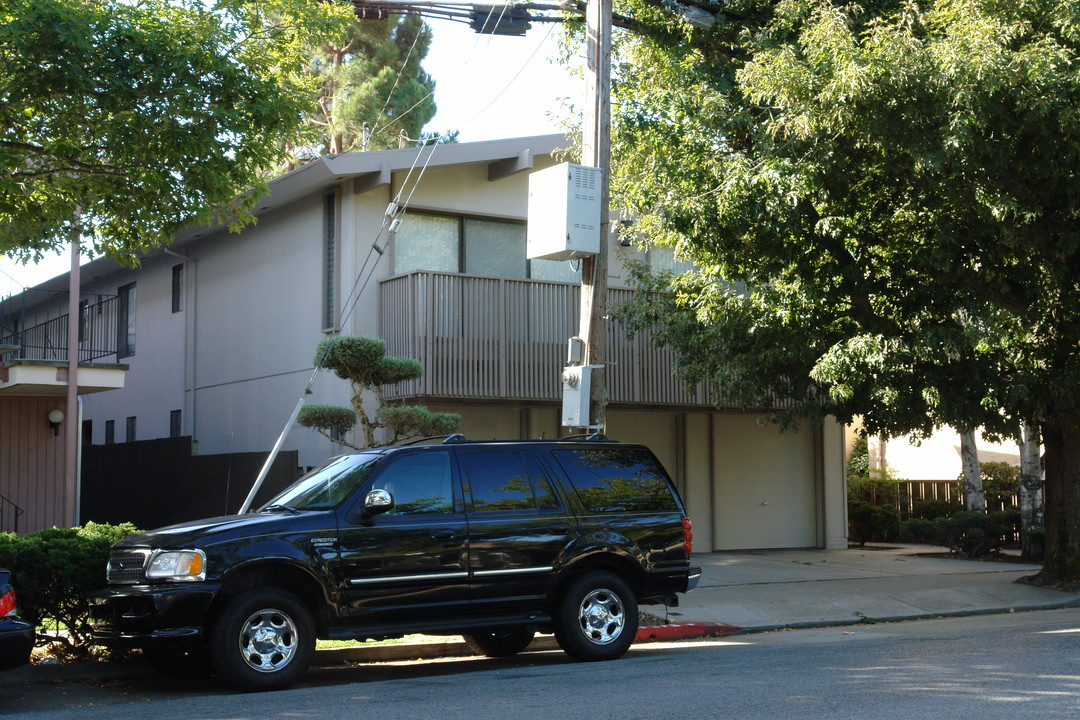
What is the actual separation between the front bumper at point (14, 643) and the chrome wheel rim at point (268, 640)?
4.85 ft

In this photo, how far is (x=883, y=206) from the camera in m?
14.4

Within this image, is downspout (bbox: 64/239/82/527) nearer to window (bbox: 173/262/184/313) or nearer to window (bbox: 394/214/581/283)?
window (bbox: 394/214/581/283)

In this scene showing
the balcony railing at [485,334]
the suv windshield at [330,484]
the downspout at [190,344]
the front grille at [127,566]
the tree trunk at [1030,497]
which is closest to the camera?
the front grille at [127,566]

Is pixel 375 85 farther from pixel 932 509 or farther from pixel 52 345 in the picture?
pixel 932 509

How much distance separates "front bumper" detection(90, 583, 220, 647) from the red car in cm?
82

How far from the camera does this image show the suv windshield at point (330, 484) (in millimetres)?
9359

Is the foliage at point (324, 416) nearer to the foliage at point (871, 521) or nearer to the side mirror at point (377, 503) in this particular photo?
the side mirror at point (377, 503)

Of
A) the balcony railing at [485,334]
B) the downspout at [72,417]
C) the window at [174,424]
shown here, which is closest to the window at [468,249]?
the balcony railing at [485,334]

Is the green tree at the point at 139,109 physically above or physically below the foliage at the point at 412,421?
above

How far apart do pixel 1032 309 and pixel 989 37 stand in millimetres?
4057

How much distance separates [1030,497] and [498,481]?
48.7ft

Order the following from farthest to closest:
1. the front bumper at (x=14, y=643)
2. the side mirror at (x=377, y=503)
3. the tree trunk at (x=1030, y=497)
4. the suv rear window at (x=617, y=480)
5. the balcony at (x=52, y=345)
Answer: the tree trunk at (x=1030, y=497), the balcony at (x=52, y=345), the suv rear window at (x=617, y=480), the side mirror at (x=377, y=503), the front bumper at (x=14, y=643)

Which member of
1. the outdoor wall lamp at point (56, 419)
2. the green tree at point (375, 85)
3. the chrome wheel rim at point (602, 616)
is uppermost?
the green tree at point (375, 85)

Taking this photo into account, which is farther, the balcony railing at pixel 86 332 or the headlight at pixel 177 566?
the balcony railing at pixel 86 332
